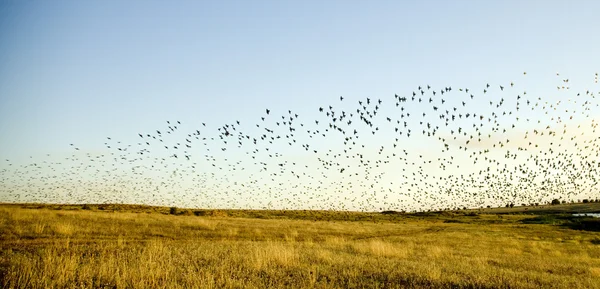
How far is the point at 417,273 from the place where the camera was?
1295cm

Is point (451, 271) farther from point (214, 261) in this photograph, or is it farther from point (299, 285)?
point (214, 261)

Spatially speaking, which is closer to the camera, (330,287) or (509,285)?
(330,287)

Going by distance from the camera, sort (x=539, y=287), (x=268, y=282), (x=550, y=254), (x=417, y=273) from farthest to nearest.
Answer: (x=550, y=254) → (x=417, y=273) → (x=539, y=287) → (x=268, y=282)

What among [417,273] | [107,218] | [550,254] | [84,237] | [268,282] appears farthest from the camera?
[107,218]

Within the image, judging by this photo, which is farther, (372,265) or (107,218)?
(107,218)

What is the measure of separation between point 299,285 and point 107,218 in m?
26.5

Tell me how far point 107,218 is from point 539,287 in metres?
30.1

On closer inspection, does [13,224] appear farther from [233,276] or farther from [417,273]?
[417,273]

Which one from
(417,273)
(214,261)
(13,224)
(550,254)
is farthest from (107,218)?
(550,254)

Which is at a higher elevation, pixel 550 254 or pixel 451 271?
pixel 451 271

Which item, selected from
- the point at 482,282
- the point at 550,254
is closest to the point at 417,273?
the point at 482,282

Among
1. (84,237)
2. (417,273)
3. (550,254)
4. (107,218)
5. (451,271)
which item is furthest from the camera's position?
(107,218)

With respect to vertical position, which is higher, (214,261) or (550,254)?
(214,261)

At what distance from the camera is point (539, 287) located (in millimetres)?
12117
